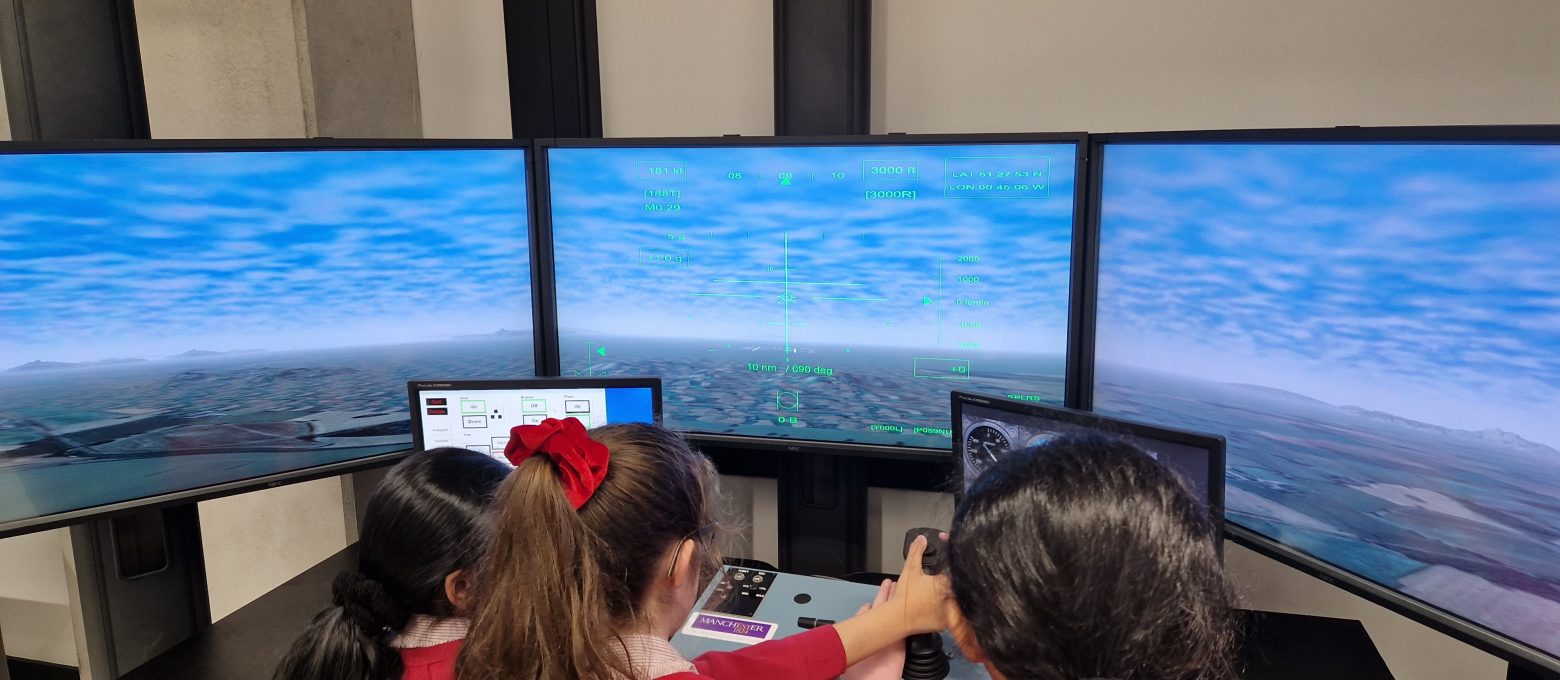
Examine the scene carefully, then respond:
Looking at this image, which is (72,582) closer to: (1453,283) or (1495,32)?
(1453,283)

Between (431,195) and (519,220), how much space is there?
0.19 m

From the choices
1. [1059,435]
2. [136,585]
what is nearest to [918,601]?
[1059,435]

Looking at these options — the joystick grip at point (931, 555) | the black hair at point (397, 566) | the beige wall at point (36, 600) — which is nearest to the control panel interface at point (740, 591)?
the joystick grip at point (931, 555)

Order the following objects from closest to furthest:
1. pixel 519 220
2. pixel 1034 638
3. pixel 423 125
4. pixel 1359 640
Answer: pixel 1034 638
pixel 1359 640
pixel 519 220
pixel 423 125

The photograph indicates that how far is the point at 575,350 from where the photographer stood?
2.07 m

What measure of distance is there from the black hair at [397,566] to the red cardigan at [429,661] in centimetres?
1

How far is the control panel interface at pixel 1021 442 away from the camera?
129 cm

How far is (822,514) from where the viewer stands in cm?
218

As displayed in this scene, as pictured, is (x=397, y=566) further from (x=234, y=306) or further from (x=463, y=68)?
(x=463, y=68)

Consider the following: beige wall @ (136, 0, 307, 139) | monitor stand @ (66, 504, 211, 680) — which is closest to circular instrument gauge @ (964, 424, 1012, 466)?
monitor stand @ (66, 504, 211, 680)

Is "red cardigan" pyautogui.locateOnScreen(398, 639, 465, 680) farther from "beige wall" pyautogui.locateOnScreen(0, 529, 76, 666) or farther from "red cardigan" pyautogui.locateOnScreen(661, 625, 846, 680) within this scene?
"beige wall" pyautogui.locateOnScreen(0, 529, 76, 666)

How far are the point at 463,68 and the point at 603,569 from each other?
1.83 metres

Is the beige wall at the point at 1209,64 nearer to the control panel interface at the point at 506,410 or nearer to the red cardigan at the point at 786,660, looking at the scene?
the control panel interface at the point at 506,410

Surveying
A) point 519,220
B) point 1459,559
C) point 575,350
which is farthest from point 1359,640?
point 519,220
